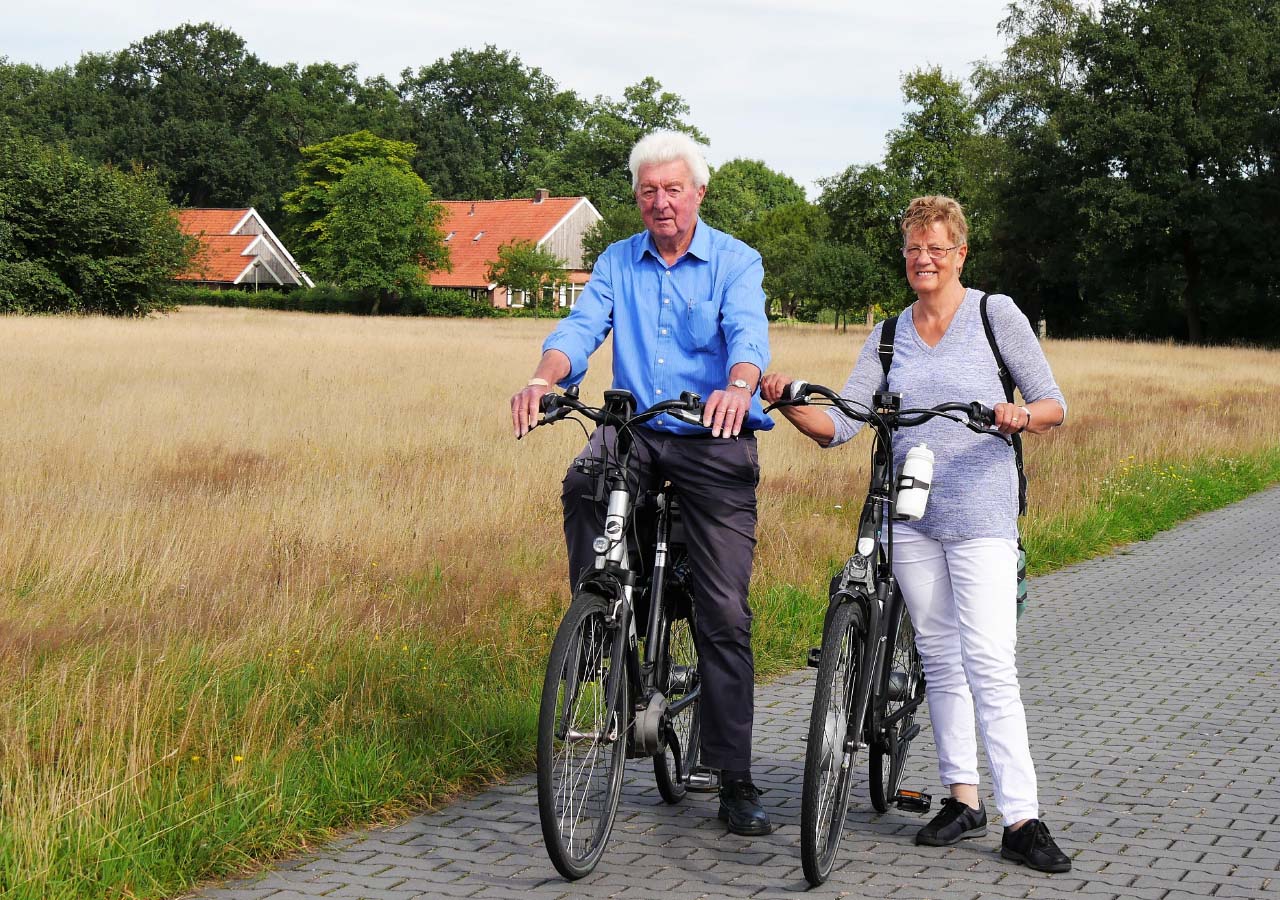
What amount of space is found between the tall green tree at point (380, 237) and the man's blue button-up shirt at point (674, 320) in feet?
239

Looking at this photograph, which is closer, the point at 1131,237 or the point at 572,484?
the point at 572,484

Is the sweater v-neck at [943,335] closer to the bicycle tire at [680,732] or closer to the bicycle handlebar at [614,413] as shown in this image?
the bicycle handlebar at [614,413]

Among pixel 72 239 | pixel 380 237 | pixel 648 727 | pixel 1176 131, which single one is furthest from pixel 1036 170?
pixel 648 727

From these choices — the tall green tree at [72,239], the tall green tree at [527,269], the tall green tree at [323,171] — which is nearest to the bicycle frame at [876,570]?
the tall green tree at [72,239]

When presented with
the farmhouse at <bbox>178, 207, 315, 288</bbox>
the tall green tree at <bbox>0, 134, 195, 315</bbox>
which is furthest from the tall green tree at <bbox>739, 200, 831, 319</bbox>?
the tall green tree at <bbox>0, 134, 195, 315</bbox>

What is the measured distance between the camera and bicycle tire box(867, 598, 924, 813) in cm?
464

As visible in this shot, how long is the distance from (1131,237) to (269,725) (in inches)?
2180

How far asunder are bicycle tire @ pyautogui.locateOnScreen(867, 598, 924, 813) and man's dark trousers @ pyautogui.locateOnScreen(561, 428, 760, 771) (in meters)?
0.42

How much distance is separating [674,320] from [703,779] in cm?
144

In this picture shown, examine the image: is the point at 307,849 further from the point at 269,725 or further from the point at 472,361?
the point at 472,361

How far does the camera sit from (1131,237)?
56.1m

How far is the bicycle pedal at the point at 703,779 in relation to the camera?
15.5 feet

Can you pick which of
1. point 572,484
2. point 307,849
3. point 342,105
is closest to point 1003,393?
point 572,484

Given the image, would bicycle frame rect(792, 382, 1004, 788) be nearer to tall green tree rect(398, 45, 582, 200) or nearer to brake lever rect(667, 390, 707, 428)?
brake lever rect(667, 390, 707, 428)
